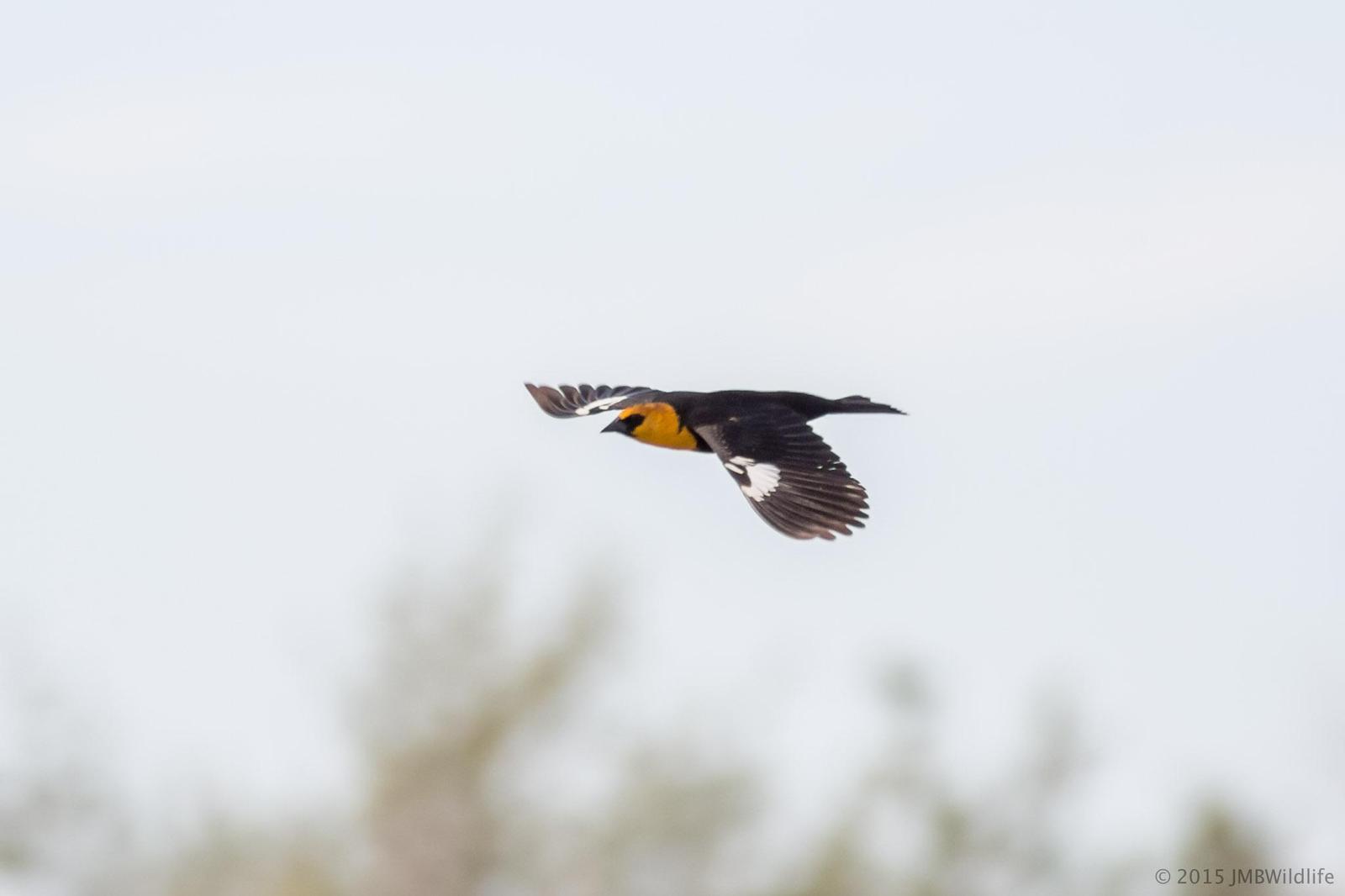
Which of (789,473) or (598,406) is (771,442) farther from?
(598,406)

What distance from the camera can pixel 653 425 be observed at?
39.5ft

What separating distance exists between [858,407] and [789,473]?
1.06 metres

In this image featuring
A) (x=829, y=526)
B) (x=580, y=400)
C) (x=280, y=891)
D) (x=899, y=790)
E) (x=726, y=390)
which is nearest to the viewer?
(x=829, y=526)

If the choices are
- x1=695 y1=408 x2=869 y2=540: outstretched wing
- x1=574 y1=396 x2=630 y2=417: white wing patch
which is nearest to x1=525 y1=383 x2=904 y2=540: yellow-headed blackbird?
x1=695 y1=408 x2=869 y2=540: outstretched wing

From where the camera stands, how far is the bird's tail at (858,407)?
1206 cm

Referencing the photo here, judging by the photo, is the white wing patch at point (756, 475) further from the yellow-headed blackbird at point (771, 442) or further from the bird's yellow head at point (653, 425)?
the bird's yellow head at point (653, 425)

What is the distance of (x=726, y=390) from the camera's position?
40.1 feet

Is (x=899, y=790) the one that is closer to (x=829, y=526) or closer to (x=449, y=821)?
(x=449, y=821)

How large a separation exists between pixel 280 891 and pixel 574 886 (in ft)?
7.36

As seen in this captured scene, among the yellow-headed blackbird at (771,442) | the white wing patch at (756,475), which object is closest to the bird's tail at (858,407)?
the yellow-headed blackbird at (771,442)

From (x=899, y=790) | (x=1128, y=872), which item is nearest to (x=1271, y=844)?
(x=1128, y=872)

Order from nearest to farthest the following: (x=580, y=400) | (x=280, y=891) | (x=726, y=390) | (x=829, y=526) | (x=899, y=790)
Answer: (x=829, y=526)
(x=726, y=390)
(x=580, y=400)
(x=280, y=891)
(x=899, y=790)

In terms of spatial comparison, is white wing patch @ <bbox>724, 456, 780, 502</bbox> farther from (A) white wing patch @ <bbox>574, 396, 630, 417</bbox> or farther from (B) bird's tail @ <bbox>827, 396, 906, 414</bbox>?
(A) white wing patch @ <bbox>574, 396, 630, 417</bbox>

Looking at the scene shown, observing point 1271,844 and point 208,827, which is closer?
point 208,827
